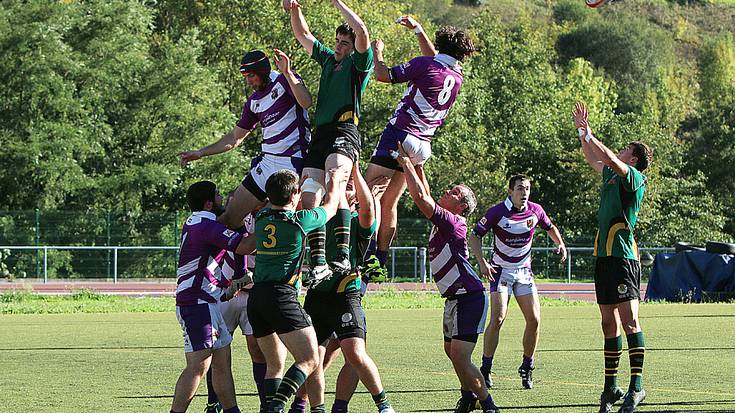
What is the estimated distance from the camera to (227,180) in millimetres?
47656

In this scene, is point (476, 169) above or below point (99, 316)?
above

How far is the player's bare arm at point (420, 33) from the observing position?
11531 mm

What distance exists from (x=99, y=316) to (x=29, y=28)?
65.7ft

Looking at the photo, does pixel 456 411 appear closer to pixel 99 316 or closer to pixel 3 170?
pixel 99 316

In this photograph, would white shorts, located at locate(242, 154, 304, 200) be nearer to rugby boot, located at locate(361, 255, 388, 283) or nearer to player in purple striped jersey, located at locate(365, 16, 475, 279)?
player in purple striped jersey, located at locate(365, 16, 475, 279)

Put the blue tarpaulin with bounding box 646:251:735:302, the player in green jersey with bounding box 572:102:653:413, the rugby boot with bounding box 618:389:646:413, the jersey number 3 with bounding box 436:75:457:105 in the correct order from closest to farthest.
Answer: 1. the rugby boot with bounding box 618:389:646:413
2. the jersey number 3 with bounding box 436:75:457:105
3. the player in green jersey with bounding box 572:102:653:413
4. the blue tarpaulin with bounding box 646:251:735:302

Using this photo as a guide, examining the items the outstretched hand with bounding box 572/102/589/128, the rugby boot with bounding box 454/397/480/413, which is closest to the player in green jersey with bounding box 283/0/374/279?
the rugby boot with bounding box 454/397/480/413

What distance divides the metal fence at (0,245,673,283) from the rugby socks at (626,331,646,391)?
26605 millimetres

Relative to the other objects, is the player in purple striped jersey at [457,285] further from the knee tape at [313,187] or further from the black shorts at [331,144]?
the knee tape at [313,187]

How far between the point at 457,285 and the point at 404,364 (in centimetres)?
481

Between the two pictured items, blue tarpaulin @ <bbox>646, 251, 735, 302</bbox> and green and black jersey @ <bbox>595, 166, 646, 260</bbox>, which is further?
blue tarpaulin @ <bbox>646, 251, 735, 302</bbox>

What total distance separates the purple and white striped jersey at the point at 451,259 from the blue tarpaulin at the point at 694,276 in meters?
23.5

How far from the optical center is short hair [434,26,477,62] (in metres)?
11.7

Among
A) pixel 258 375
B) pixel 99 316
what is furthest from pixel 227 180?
pixel 258 375
